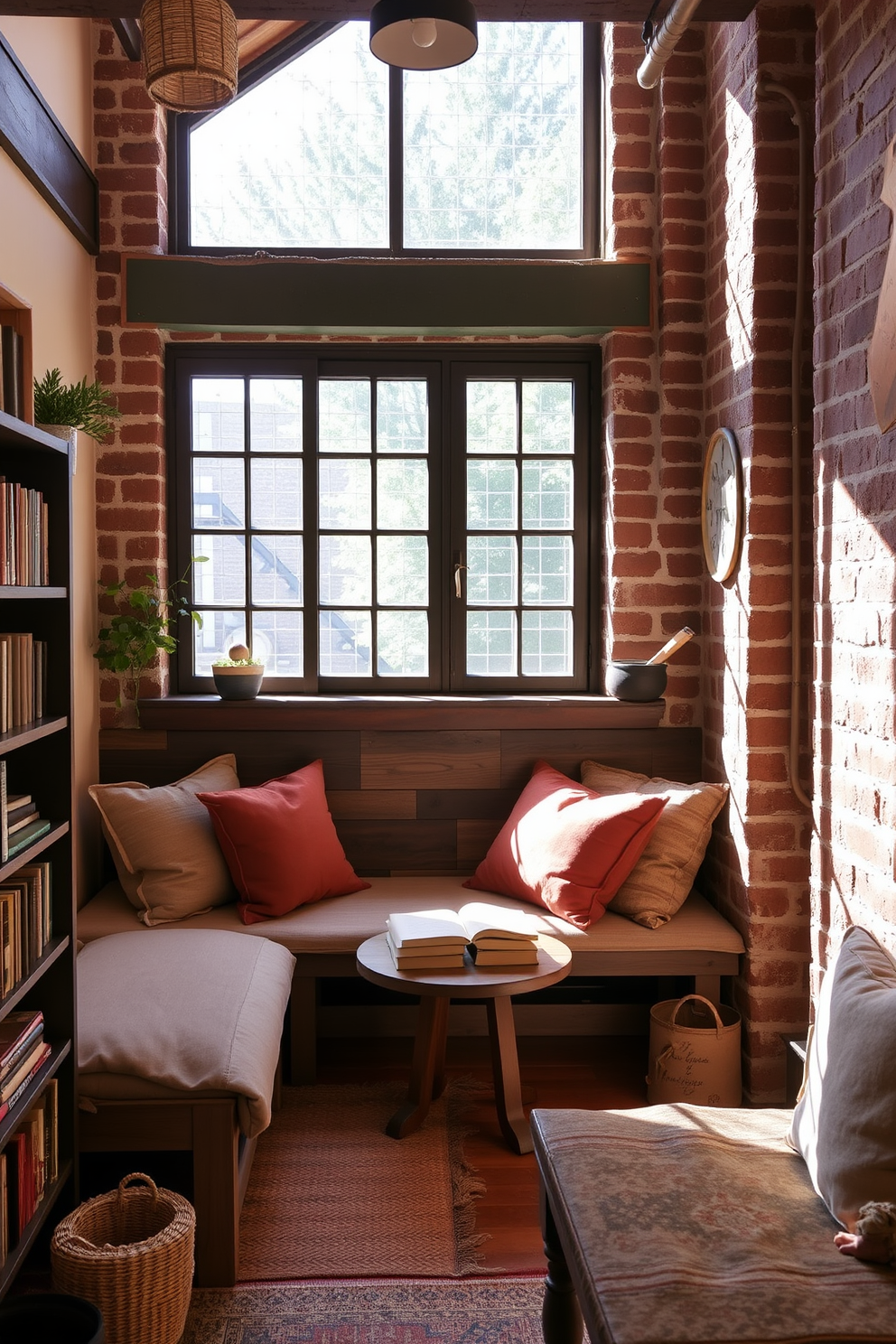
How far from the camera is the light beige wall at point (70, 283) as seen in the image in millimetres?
3191

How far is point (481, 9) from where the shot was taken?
3113mm

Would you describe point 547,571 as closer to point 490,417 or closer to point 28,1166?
point 490,417

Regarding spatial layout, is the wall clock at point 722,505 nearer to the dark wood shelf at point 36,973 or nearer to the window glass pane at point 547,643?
the window glass pane at point 547,643

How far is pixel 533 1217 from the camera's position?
279 centimetres

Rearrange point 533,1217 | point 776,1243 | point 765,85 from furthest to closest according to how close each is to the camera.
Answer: point 765,85 < point 533,1217 < point 776,1243

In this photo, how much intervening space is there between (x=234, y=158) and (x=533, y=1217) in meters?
3.73

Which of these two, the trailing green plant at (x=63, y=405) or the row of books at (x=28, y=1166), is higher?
the trailing green plant at (x=63, y=405)

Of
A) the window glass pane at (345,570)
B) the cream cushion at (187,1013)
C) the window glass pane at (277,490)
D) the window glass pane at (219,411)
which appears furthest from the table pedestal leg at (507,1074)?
the window glass pane at (219,411)

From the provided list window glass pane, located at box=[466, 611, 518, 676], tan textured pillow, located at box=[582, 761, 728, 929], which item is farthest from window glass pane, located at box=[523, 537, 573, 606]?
tan textured pillow, located at box=[582, 761, 728, 929]

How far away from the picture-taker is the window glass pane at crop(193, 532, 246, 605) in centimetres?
432

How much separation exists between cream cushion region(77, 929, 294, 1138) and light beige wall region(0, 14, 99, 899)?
2.49ft

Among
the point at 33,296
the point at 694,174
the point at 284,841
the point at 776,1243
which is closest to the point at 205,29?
the point at 33,296

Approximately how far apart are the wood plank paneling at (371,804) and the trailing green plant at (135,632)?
787 millimetres

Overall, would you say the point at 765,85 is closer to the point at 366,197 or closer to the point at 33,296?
the point at 366,197
